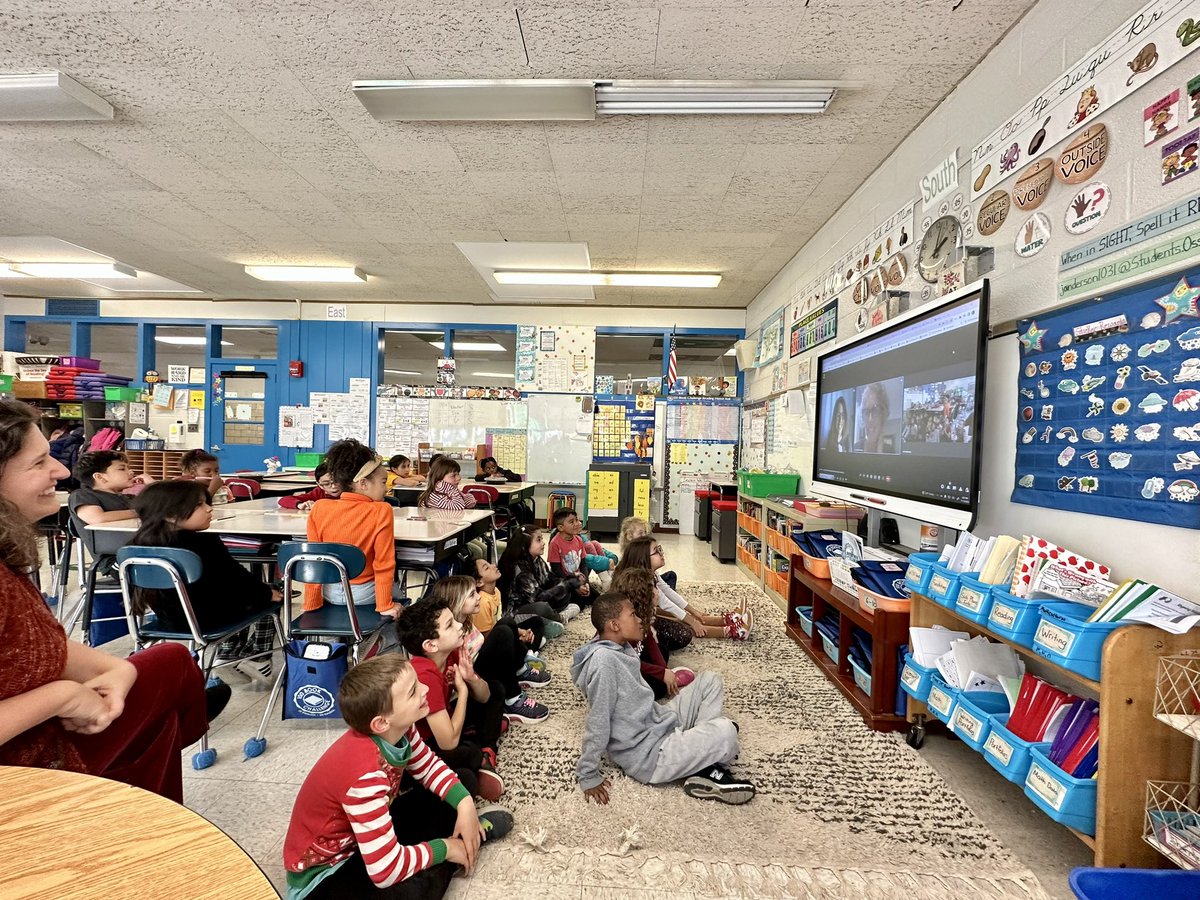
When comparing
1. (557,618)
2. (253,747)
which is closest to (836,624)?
(557,618)

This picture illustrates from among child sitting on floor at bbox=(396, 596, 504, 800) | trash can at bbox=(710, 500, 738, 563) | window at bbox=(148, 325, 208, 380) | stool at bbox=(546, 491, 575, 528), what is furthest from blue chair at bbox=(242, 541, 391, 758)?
window at bbox=(148, 325, 208, 380)

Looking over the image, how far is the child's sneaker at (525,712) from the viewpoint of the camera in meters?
2.45

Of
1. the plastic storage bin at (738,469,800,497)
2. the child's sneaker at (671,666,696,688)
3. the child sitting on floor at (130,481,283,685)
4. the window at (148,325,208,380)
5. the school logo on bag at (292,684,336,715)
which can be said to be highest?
the window at (148,325,208,380)

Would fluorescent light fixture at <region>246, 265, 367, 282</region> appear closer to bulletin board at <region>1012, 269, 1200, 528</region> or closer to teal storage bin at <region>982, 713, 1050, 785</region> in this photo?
bulletin board at <region>1012, 269, 1200, 528</region>

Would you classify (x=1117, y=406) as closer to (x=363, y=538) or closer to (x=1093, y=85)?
(x=1093, y=85)

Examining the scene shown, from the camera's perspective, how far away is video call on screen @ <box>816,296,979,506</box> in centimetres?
224

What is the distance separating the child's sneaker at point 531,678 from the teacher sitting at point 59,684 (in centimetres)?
144

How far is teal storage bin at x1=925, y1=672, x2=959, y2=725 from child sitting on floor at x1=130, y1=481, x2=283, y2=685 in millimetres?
2651

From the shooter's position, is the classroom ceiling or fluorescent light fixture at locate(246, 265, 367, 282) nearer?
the classroom ceiling

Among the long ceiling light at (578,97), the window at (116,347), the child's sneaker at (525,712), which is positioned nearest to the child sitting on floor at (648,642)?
the child's sneaker at (525,712)

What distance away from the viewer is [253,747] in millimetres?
2125

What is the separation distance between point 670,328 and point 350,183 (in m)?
4.39

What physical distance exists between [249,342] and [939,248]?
1194cm

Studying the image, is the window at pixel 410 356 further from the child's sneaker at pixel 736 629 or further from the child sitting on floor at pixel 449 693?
the child sitting on floor at pixel 449 693
